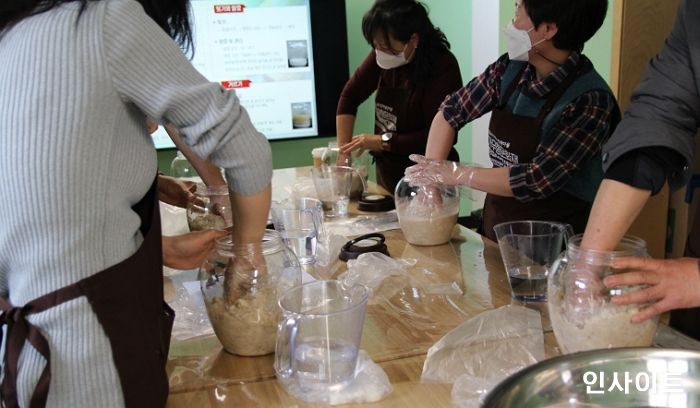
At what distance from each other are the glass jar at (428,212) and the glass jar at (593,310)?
614 mm

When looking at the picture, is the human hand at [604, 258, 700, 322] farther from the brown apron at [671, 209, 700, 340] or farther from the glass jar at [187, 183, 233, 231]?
the glass jar at [187, 183, 233, 231]

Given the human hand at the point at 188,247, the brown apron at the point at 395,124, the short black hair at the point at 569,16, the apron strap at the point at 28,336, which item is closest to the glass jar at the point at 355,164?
the brown apron at the point at 395,124

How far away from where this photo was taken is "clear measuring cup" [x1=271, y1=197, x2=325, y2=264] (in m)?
1.45

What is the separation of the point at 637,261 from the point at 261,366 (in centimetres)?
57

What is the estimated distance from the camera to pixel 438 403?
0.84m

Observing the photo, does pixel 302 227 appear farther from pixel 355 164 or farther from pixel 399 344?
pixel 355 164

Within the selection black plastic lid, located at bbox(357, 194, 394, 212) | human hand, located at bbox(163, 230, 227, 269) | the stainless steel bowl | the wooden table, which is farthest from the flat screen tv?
the stainless steel bowl

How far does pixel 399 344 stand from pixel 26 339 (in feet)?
1.79

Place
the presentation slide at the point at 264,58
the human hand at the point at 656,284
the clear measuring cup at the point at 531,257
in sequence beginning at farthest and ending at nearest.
A: 1. the presentation slide at the point at 264,58
2. the clear measuring cup at the point at 531,257
3. the human hand at the point at 656,284

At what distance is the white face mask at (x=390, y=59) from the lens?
93.7 inches

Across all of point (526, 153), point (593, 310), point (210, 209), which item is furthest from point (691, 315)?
point (210, 209)

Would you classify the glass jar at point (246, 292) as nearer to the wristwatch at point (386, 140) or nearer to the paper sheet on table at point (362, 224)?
the paper sheet on table at point (362, 224)

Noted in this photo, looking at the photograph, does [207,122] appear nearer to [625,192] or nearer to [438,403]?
[438,403]

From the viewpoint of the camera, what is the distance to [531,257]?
3.96 feet
